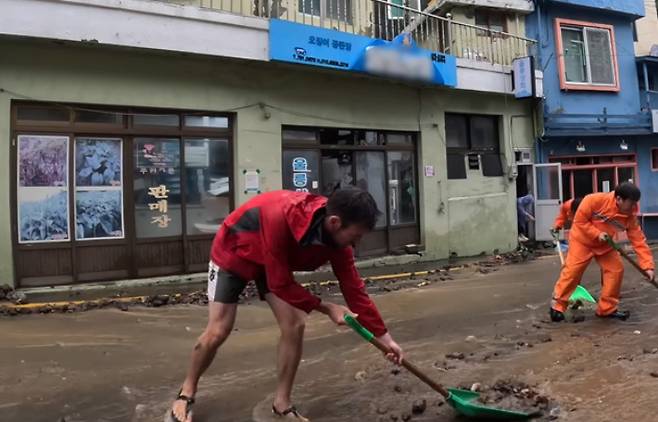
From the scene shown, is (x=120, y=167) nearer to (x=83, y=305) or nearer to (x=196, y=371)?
(x=83, y=305)

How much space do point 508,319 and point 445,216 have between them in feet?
20.3

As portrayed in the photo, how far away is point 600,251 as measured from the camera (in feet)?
19.6

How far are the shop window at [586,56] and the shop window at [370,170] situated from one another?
5276 mm

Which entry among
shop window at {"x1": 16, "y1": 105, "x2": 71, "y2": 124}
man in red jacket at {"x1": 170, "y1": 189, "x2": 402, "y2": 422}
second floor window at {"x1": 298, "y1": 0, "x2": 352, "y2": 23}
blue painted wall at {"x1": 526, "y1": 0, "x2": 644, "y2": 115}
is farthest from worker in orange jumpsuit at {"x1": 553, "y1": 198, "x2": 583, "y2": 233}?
blue painted wall at {"x1": 526, "y1": 0, "x2": 644, "y2": 115}

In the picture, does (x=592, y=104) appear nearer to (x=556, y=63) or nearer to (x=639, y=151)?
(x=556, y=63)

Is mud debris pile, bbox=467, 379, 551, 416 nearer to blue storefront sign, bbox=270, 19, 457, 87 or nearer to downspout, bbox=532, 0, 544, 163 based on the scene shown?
blue storefront sign, bbox=270, 19, 457, 87

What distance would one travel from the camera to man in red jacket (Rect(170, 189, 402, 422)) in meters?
3.06

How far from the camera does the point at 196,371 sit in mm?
3479

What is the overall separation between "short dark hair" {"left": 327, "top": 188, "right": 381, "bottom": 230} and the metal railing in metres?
7.14

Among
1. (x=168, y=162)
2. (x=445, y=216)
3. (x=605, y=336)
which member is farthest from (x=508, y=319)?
(x=445, y=216)

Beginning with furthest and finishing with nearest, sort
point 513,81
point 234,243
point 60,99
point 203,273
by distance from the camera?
point 513,81, point 203,273, point 60,99, point 234,243

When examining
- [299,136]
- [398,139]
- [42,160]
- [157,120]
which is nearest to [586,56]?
[398,139]

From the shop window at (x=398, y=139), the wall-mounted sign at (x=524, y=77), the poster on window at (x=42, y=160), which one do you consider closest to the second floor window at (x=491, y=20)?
the wall-mounted sign at (x=524, y=77)

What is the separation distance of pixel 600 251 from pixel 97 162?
21.4ft
